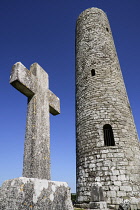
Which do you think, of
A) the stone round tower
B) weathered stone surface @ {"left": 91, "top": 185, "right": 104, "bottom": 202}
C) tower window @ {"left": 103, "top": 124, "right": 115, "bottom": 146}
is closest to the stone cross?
weathered stone surface @ {"left": 91, "top": 185, "right": 104, "bottom": 202}

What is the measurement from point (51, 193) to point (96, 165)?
5.87 m

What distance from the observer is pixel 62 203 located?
1.57m

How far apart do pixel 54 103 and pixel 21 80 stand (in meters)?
0.77

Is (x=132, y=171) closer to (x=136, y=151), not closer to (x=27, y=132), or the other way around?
(x=136, y=151)

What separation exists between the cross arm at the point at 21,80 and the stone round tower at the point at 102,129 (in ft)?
15.5

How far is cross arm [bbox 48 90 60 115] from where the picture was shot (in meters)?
2.63

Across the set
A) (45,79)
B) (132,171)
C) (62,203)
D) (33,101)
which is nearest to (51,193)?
A: (62,203)

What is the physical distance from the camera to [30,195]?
135cm

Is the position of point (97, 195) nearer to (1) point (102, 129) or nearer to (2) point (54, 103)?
(1) point (102, 129)

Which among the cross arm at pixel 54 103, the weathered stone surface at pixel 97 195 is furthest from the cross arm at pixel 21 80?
the weathered stone surface at pixel 97 195

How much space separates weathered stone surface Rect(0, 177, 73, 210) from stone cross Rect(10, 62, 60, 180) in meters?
0.29

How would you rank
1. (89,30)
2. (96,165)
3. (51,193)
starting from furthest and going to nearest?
(89,30), (96,165), (51,193)

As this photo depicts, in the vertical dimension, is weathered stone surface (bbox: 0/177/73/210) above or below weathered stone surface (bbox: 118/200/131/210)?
above

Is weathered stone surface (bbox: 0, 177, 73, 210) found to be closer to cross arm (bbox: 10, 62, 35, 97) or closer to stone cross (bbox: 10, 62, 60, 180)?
stone cross (bbox: 10, 62, 60, 180)
